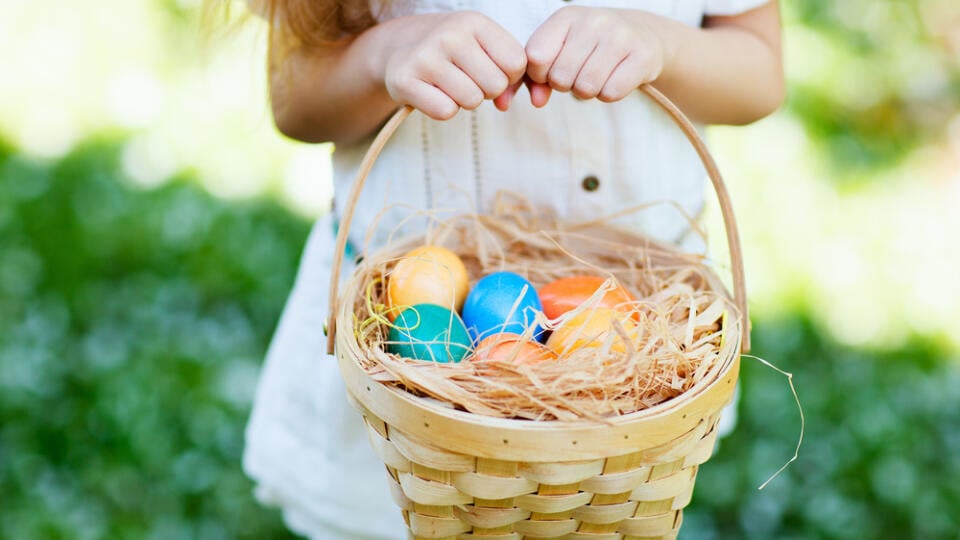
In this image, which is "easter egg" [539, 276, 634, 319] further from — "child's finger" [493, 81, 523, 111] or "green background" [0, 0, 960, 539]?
"green background" [0, 0, 960, 539]

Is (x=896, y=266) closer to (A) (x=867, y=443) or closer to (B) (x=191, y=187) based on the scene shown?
(A) (x=867, y=443)

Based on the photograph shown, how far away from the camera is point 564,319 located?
96 centimetres

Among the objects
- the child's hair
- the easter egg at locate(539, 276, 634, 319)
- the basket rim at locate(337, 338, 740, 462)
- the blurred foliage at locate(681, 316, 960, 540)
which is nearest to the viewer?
the basket rim at locate(337, 338, 740, 462)

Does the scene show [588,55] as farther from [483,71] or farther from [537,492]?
[537,492]

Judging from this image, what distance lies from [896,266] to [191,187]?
1710 mm

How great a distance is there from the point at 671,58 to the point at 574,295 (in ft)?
0.86

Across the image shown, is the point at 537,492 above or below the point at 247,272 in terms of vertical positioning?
above

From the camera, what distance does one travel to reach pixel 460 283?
3.51 feet

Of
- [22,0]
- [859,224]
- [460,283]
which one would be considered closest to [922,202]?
[859,224]

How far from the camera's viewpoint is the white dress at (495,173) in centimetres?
111

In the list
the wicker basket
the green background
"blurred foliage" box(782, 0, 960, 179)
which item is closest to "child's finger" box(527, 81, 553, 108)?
the wicker basket

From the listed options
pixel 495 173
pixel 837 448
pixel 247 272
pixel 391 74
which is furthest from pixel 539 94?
pixel 247 272

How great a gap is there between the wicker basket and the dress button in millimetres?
309

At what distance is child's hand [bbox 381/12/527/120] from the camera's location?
0.88m
